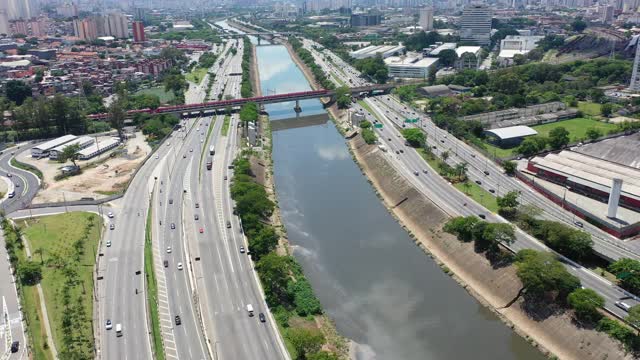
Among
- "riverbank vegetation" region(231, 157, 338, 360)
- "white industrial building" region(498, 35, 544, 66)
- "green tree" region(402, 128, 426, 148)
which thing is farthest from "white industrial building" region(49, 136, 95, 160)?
"white industrial building" region(498, 35, 544, 66)

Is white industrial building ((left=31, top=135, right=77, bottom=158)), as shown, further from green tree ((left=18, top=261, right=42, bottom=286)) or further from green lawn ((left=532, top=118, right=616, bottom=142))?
green lawn ((left=532, top=118, right=616, bottom=142))

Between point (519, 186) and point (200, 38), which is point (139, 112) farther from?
point (200, 38)

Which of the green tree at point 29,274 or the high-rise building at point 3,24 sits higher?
the high-rise building at point 3,24

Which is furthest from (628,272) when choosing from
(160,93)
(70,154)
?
(160,93)

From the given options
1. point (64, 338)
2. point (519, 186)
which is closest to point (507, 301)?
point (519, 186)

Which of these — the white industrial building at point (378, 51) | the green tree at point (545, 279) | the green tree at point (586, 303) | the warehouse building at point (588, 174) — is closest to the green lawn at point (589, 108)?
the warehouse building at point (588, 174)

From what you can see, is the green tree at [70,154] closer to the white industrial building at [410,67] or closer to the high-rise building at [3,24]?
the white industrial building at [410,67]
